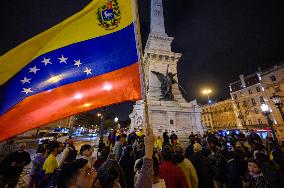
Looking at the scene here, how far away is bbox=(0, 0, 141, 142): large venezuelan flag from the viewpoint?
3.02 m

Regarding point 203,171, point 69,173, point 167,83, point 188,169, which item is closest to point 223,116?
point 167,83

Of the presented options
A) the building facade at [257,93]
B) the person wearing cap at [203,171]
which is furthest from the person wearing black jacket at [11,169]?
the building facade at [257,93]

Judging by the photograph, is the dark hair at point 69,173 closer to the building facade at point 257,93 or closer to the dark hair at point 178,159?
the dark hair at point 178,159

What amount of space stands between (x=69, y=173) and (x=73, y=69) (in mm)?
2258

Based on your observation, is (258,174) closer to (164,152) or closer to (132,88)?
(164,152)

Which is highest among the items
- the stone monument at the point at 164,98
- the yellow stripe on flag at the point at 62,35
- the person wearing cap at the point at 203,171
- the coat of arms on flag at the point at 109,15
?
the stone monument at the point at 164,98

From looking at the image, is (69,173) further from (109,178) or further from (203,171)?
(203,171)

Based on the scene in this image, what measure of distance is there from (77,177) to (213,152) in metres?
5.97

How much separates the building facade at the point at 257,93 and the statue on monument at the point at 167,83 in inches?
924

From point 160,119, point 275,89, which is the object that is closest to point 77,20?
point 160,119

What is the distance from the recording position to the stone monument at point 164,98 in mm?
22781

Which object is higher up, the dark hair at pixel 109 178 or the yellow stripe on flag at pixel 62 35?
the yellow stripe on flag at pixel 62 35

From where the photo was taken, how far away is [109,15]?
12.4 ft

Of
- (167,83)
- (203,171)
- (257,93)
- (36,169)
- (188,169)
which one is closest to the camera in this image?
(188,169)
